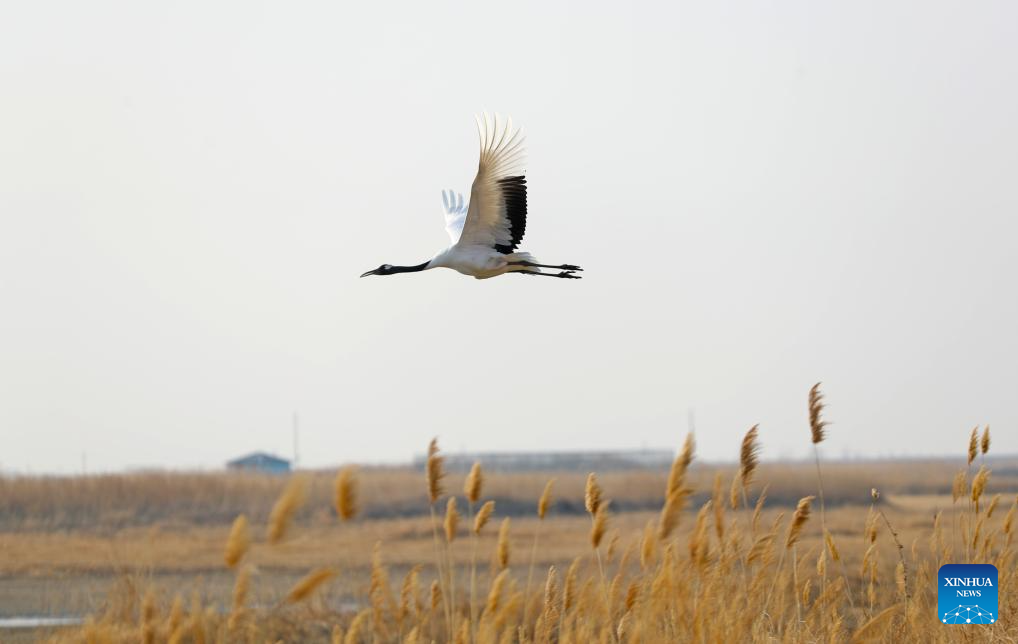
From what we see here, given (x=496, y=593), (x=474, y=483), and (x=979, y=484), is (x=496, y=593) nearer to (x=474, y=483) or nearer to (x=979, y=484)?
(x=474, y=483)

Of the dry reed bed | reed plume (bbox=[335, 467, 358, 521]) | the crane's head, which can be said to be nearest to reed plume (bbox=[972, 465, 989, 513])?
reed plume (bbox=[335, 467, 358, 521])

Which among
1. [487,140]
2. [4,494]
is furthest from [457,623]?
[4,494]

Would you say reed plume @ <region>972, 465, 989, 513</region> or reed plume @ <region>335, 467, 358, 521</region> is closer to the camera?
reed plume @ <region>335, 467, 358, 521</region>

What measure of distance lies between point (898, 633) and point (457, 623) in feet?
8.18

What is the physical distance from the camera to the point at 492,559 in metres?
5.60

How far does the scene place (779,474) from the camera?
127 feet

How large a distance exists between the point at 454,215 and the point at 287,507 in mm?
8275

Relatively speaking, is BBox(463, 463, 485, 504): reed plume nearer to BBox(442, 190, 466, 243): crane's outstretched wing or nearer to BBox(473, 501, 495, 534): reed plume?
BBox(473, 501, 495, 534): reed plume

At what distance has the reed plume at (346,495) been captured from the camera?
3410mm

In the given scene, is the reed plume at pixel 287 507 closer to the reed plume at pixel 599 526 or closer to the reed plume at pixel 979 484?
the reed plume at pixel 599 526

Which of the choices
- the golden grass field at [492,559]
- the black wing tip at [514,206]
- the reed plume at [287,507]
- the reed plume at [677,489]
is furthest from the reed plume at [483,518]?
the black wing tip at [514,206]

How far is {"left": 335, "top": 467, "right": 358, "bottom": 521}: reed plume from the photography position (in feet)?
11.2

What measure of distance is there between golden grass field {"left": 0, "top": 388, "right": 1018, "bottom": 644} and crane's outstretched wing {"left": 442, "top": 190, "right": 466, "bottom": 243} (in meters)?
2.28

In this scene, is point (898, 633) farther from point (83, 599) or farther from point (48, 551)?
point (48, 551)
